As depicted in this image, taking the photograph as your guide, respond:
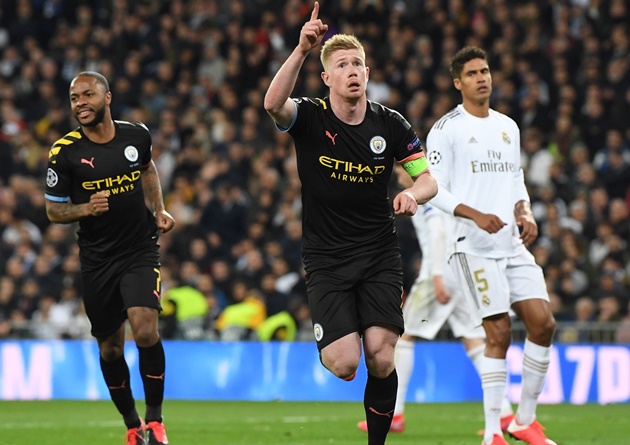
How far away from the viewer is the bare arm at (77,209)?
8.65 meters

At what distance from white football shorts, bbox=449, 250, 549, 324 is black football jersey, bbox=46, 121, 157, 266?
7.62 ft

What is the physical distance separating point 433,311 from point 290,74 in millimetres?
4971

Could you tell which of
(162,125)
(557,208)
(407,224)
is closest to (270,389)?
(407,224)

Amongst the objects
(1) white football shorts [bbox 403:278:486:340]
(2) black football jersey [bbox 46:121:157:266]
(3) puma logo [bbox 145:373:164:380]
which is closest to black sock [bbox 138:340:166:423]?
(3) puma logo [bbox 145:373:164:380]

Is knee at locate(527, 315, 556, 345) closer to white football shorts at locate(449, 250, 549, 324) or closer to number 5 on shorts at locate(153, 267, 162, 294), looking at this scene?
white football shorts at locate(449, 250, 549, 324)

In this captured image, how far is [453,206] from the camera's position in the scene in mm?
8641

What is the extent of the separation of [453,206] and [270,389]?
7.90m

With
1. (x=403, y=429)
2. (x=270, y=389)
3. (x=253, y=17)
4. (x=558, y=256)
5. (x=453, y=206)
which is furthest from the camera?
(x=253, y=17)

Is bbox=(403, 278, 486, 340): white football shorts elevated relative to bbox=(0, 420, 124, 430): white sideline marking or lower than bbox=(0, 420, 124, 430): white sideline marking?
elevated

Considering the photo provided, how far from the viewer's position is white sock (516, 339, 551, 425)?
905 cm

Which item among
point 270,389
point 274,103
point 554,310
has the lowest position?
point 270,389

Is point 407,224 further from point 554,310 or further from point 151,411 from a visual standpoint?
point 151,411

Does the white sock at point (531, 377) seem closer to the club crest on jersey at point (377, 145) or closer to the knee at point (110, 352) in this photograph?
the club crest on jersey at point (377, 145)

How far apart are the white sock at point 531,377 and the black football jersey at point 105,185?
2875mm
